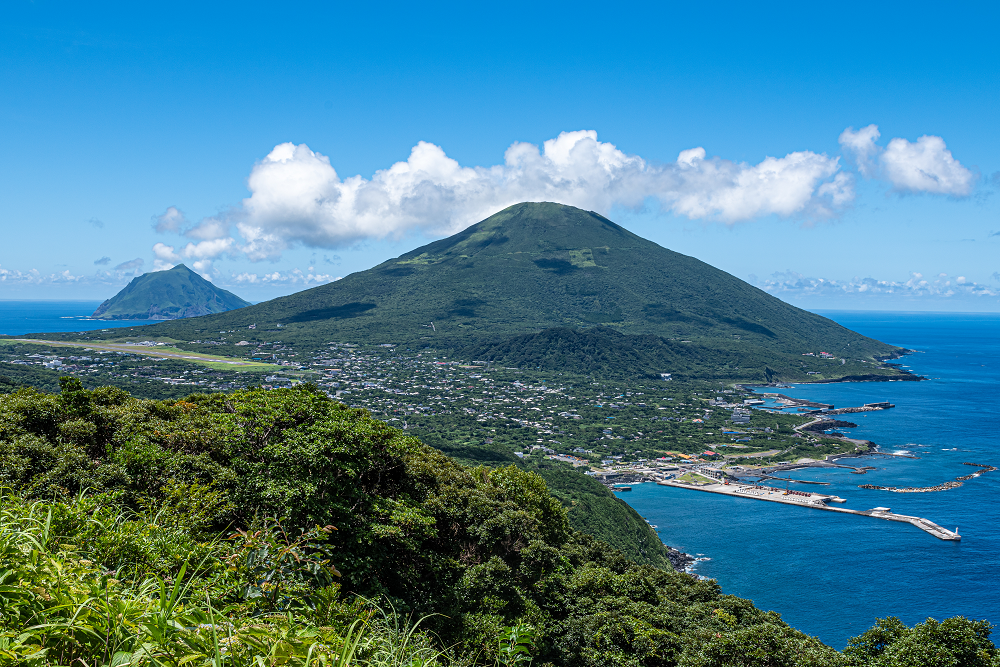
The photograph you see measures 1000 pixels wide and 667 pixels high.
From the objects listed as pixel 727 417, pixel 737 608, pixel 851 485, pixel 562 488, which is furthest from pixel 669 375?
pixel 737 608

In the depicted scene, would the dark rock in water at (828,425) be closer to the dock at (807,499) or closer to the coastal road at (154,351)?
the dock at (807,499)

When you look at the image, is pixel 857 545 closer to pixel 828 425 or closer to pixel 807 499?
pixel 807 499

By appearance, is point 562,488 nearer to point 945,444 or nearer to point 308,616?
point 308,616

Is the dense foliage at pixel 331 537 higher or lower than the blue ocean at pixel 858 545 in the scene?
higher

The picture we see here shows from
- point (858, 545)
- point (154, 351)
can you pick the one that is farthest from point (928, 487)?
point (154, 351)

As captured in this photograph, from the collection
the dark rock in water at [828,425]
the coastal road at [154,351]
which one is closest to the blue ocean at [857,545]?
the dark rock in water at [828,425]
